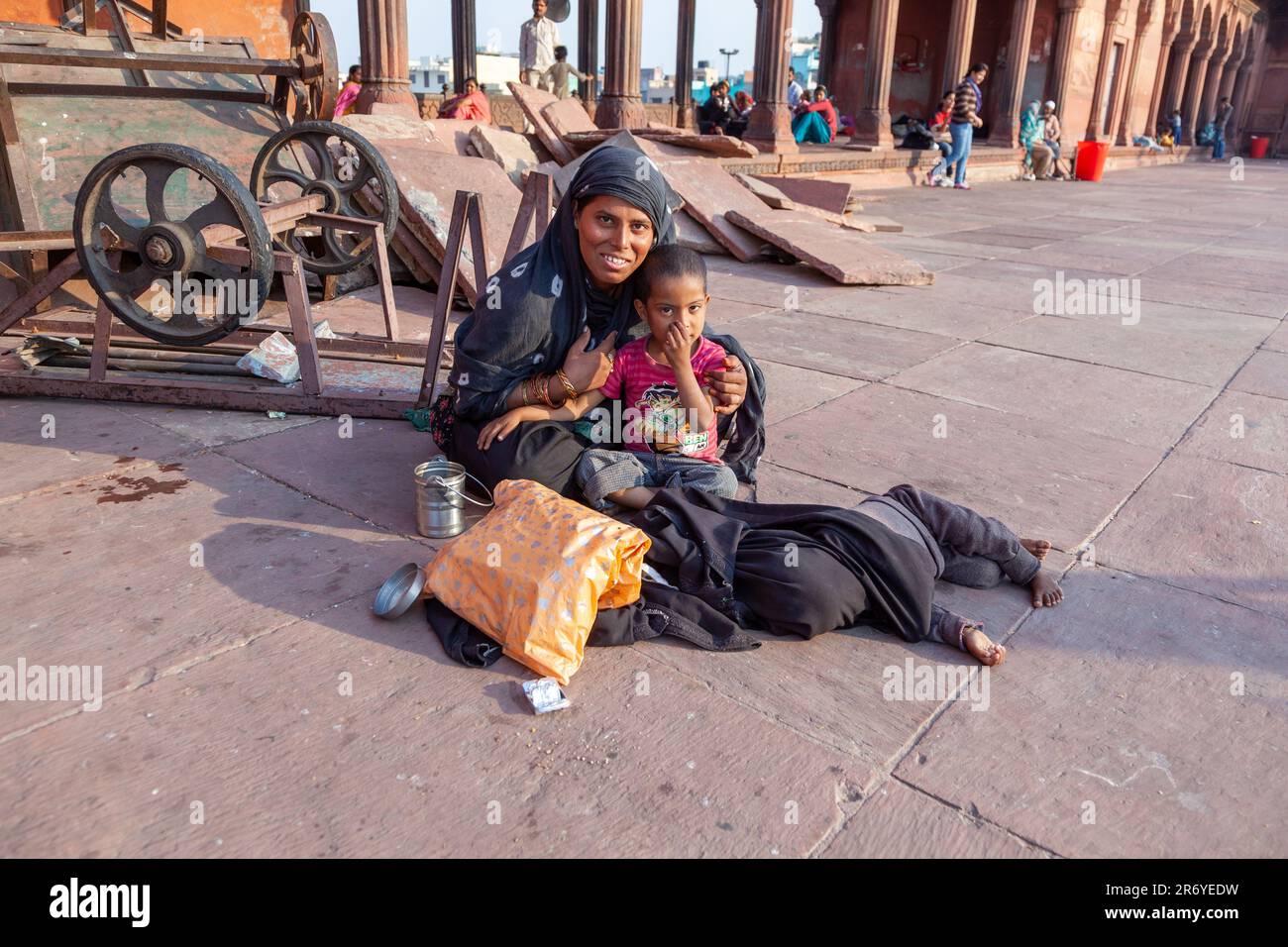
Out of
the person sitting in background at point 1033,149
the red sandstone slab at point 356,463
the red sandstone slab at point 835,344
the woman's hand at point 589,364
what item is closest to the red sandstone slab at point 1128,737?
the woman's hand at point 589,364

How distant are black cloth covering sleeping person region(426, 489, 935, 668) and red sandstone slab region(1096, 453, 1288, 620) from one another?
0.97 m

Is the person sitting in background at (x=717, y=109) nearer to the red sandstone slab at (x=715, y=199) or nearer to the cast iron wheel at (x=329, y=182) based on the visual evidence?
the red sandstone slab at (x=715, y=199)

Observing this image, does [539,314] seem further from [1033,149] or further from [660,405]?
[1033,149]

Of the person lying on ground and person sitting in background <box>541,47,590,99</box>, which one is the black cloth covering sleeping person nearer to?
the person lying on ground

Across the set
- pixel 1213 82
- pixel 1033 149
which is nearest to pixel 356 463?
pixel 1033 149

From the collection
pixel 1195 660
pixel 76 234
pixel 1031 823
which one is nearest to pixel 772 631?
pixel 1031 823

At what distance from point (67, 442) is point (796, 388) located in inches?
128

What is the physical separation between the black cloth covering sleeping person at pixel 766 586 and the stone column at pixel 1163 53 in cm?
3255

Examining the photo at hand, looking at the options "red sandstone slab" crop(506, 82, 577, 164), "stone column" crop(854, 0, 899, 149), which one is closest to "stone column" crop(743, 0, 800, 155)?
"stone column" crop(854, 0, 899, 149)

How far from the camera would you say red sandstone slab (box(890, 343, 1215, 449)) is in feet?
14.5

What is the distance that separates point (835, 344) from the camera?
5762 mm

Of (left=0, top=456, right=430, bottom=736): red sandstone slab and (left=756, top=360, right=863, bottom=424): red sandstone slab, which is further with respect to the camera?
(left=756, top=360, right=863, bottom=424): red sandstone slab

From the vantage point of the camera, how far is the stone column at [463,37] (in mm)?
17125

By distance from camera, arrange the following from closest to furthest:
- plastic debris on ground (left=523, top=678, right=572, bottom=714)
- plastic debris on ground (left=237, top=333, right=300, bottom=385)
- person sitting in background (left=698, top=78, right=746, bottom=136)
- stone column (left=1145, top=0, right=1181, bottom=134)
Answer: plastic debris on ground (left=523, top=678, right=572, bottom=714)
plastic debris on ground (left=237, top=333, right=300, bottom=385)
person sitting in background (left=698, top=78, right=746, bottom=136)
stone column (left=1145, top=0, right=1181, bottom=134)
